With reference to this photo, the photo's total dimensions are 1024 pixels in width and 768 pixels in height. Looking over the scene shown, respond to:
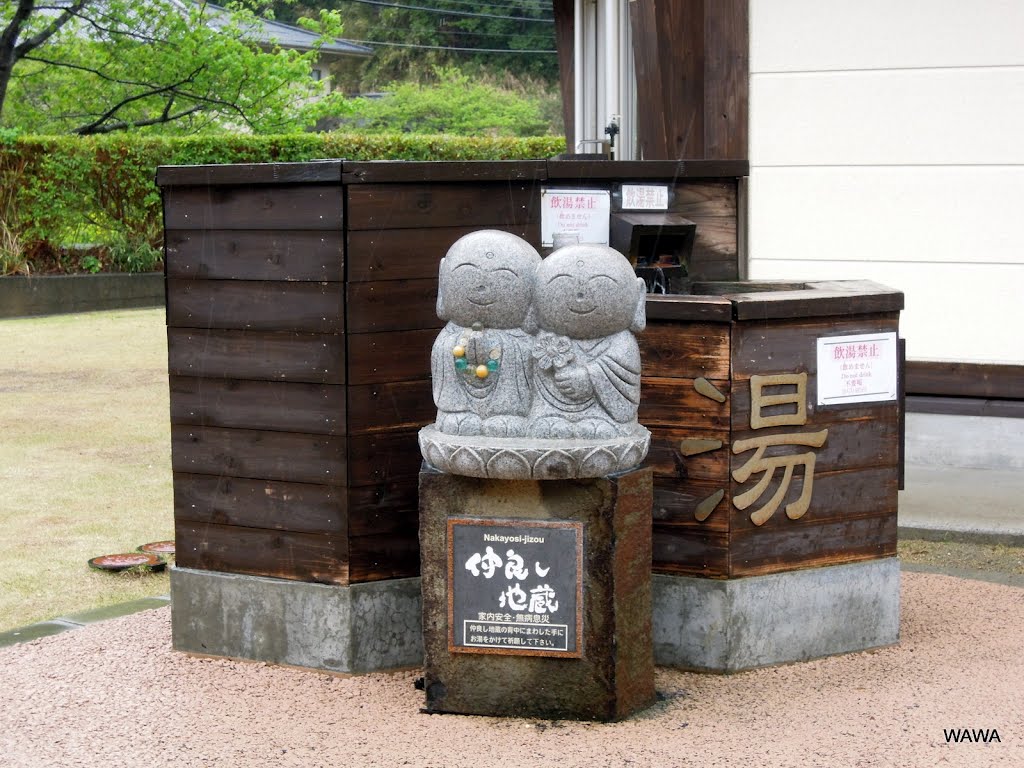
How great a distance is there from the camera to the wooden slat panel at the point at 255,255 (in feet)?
14.0

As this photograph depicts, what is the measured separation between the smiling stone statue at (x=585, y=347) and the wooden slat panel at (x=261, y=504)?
0.87m

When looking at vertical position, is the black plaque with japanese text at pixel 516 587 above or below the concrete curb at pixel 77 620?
above

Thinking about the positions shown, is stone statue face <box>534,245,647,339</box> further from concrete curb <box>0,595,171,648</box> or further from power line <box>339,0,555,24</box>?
power line <box>339,0,555,24</box>

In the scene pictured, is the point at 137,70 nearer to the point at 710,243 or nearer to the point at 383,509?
the point at 710,243

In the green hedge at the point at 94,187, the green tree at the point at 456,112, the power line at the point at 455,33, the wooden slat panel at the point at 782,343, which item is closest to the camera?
the wooden slat panel at the point at 782,343

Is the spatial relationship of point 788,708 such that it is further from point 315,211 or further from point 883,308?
point 315,211

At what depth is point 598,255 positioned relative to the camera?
383 centimetres

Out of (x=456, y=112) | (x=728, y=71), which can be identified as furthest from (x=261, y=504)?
(x=456, y=112)

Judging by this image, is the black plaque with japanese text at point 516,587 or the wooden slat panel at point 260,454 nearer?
the black plaque with japanese text at point 516,587

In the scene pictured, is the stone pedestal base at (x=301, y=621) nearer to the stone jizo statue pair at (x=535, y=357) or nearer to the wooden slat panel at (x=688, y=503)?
the stone jizo statue pair at (x=535, y=357)

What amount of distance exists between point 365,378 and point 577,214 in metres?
1.36

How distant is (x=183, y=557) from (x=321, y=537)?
60cm

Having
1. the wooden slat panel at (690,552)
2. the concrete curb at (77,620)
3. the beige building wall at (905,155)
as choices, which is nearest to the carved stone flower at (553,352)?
the wooden slat panel at (690,552)

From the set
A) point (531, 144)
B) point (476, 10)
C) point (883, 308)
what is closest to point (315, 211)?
point (883, 308)
